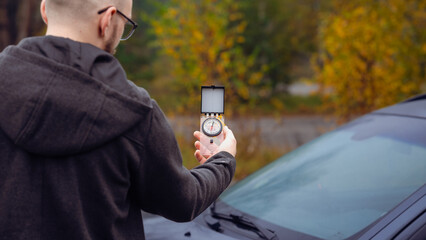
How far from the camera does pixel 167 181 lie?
4.00ft

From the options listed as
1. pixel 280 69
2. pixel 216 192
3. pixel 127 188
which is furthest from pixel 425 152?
pixel 280 69

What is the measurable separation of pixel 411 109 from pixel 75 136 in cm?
191

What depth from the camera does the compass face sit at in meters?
1.51

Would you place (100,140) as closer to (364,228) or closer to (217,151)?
(217,151)

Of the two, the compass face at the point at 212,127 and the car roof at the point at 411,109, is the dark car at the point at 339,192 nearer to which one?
the car roof at the point at 411,109

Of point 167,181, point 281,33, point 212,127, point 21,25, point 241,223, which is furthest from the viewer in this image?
point 281,33

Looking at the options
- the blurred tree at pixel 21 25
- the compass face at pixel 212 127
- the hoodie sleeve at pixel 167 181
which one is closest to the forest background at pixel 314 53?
the blurred tree at pixel 21 25

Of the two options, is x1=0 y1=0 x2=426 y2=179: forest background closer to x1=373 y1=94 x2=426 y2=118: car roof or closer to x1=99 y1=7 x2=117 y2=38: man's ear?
x1=373 y1=94 x2=426 y2=118: car roof

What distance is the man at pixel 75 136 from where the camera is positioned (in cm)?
112

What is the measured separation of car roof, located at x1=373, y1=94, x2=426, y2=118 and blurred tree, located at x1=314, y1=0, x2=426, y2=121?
3385 millimetres

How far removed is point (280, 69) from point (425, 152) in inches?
659

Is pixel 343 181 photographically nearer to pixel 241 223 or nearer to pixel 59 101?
pixel 241 223

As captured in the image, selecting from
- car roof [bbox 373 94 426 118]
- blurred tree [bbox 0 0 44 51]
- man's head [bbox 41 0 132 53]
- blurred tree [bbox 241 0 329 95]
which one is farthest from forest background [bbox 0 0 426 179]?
blurred tree [bbox 241 0 329 95]

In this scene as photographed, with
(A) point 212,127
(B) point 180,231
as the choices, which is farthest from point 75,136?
(B) point 180,231
